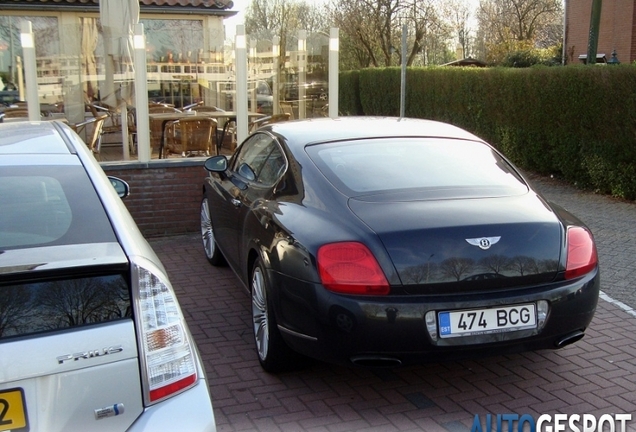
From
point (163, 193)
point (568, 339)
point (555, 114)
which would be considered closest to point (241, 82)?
point (163, 193)

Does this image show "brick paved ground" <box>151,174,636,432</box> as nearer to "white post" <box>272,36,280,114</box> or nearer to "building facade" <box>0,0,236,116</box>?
"building facade" <box>0,0,236,116</box>

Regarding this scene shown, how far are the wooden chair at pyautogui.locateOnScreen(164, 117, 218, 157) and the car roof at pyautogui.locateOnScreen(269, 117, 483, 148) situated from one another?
141 inches

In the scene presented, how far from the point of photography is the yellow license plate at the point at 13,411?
7.47ft

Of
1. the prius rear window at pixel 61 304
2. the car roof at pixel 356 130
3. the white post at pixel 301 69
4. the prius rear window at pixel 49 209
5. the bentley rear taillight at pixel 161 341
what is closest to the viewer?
the prius rear window at pixel 61 304

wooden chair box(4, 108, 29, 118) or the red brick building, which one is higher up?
the red brick building

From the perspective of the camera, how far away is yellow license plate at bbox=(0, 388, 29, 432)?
89.6 inches

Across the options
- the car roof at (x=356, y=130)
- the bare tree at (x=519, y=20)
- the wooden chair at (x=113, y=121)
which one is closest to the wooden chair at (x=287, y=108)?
the wooden chair at (x=113, y=121)

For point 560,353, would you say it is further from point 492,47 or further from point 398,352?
point 492,47

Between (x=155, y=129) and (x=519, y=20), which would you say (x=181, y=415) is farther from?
(x=519, y=20)

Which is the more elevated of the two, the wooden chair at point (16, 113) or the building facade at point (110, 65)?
the building facade at point (110, 65)

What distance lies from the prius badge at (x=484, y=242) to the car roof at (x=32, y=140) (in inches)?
82.8

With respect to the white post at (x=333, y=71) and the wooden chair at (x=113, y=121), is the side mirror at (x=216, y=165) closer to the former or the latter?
the wooden chair at (x=113, y=121)

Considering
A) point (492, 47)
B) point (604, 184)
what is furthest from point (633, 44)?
point (604, 184)

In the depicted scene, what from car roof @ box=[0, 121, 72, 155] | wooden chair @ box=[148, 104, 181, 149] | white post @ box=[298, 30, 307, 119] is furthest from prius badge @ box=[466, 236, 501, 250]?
white post @ box=[298, 30, 307, 119]
